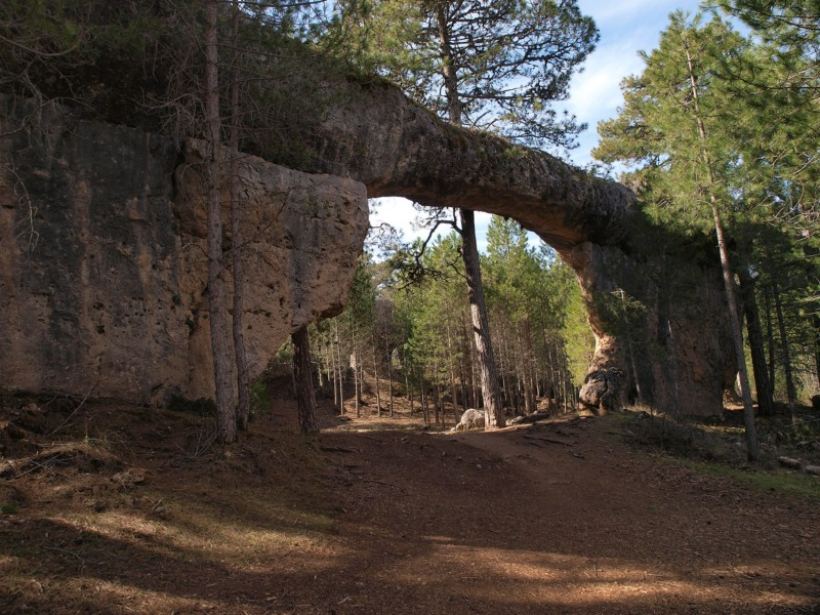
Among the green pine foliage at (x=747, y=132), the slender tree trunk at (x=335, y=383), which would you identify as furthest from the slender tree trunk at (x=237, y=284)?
the slender tree trunk at (x=335, y=383)

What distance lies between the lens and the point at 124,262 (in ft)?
29.5

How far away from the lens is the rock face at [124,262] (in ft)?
26.4

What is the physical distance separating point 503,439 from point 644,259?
24.8 feet

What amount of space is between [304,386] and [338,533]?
552 centimetres

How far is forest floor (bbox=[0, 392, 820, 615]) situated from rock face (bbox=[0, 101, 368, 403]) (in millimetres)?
919

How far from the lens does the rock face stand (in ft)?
26.4

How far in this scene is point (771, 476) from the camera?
1178cm

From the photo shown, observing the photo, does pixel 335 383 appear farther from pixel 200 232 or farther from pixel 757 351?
pixel 200 232

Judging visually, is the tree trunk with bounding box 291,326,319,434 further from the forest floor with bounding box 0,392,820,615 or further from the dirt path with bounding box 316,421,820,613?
A: the forest floor with bounding box 0,392,820,615

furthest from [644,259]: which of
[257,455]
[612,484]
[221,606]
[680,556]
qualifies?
[221,606]

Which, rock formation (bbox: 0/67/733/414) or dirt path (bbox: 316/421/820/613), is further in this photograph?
rock formation (bbox: 0/67/733/414)

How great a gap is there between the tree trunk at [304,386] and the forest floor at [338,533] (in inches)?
52.9

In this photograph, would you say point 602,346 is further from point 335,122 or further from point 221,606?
point 221,606

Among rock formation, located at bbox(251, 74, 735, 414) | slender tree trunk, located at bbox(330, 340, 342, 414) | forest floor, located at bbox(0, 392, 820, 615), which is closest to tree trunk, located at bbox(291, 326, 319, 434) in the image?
forest floor, located at bbox(0, 392, 820, 615)
